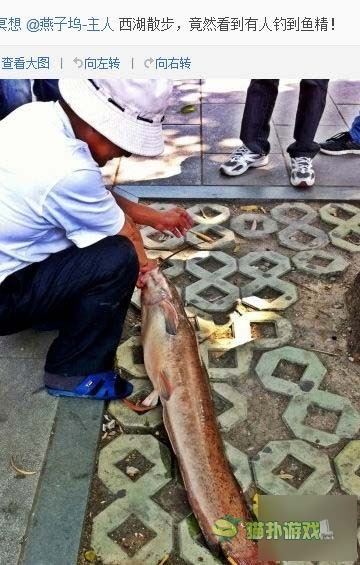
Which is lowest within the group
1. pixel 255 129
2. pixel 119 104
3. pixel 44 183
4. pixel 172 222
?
pixel 255 129

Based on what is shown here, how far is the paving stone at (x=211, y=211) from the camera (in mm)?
4535

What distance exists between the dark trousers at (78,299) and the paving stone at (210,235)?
1.28 meters

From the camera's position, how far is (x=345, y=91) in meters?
6.69

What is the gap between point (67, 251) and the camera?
2930mm

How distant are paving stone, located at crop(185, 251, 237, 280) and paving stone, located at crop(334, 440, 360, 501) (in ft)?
4.77

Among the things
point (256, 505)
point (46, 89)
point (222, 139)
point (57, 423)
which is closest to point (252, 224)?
point (222, 139)

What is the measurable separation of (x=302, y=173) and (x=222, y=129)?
1286mm

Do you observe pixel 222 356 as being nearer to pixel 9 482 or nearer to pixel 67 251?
pixel 67 251

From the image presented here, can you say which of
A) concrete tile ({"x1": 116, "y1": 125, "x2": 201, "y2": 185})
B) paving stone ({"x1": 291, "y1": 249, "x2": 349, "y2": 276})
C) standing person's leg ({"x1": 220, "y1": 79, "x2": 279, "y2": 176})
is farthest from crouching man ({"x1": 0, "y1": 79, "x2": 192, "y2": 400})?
standing person's leg ({"x1": 220, "y1": 79, "x2": 279, "y2": 176})

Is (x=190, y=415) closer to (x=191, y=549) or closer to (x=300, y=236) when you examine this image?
(x=191, y=549)

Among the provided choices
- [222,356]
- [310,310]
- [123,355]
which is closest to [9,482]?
[123,355]

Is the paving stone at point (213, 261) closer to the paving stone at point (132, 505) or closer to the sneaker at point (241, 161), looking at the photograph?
the sneaker at point (241, 161)

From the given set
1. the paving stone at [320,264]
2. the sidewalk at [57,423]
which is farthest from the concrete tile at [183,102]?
the paving stone at [320,264]

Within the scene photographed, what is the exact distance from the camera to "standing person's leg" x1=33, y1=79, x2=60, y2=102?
400 centimetres
